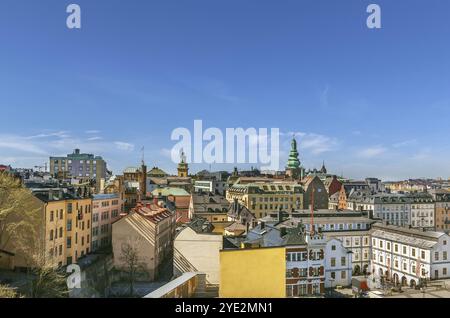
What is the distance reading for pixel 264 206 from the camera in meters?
52.1

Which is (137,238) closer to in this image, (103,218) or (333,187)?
(103,218)

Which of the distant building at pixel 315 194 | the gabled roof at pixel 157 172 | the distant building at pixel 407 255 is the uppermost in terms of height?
the gabled roof at pixel 157 172

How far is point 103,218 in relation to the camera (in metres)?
29.4

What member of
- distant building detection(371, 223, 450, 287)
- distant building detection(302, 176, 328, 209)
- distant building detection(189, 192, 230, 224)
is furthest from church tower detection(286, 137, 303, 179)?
distant building detection(371, 223, 450, 287)

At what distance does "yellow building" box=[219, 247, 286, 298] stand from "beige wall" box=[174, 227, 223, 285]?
7.15m

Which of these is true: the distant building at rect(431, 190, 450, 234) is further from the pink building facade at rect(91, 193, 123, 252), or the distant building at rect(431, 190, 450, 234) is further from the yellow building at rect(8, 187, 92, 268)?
the yellow building at rect(8, 187, 92, 268)

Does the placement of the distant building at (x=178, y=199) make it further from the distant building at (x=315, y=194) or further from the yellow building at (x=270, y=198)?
the distant building at (x=315, y=194)

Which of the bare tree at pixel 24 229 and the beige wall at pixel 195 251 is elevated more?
the bare tree at pixel 24 229

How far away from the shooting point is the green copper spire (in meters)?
74.4

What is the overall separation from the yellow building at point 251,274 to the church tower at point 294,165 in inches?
2284

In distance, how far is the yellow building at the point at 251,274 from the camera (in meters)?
13.2

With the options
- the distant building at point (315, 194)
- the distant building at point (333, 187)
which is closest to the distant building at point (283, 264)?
the distant building at point (315, 194)
